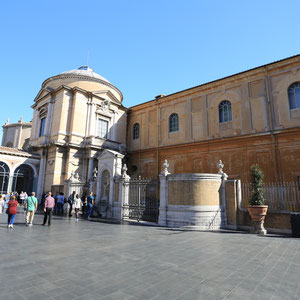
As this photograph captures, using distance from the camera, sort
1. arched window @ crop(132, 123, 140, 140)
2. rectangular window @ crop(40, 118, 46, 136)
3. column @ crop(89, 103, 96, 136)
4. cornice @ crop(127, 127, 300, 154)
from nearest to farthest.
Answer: cornice @ crop(127, 127, 300, 154), column @ crop(89, 103, 96, 136), rectangular window @ crop(40, 118, 46, 136), arched window @ crop(132, 123, 140, 140)

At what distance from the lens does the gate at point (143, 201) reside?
1248 cm

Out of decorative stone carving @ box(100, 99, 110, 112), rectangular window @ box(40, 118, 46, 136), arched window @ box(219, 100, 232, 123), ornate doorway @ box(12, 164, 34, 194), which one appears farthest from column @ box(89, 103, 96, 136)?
arched window @ box(219, 100, 232, 123)

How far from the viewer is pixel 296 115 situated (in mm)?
16344

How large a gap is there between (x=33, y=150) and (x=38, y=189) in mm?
4812

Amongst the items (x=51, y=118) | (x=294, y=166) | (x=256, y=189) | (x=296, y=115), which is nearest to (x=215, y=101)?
(x=296, y=115)

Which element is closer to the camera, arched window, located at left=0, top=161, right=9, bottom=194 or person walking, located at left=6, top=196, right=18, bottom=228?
person walking, located at left=6, top=196, right=18, bottom=228

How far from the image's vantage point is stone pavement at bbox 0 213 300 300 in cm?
332

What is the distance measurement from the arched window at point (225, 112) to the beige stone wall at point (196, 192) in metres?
10.2

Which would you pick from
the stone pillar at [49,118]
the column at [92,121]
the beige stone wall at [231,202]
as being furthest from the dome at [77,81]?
the beige stone wall at [231,202]

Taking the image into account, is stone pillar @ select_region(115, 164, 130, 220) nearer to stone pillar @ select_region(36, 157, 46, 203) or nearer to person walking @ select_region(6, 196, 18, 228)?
person walking @ select_region(6, 196, 18, 228)

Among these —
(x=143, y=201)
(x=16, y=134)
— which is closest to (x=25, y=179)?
(x=143, y=201)

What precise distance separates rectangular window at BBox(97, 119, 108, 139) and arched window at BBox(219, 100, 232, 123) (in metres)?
12.6

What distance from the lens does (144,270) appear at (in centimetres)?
432

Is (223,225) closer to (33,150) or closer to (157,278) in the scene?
(157,278)
